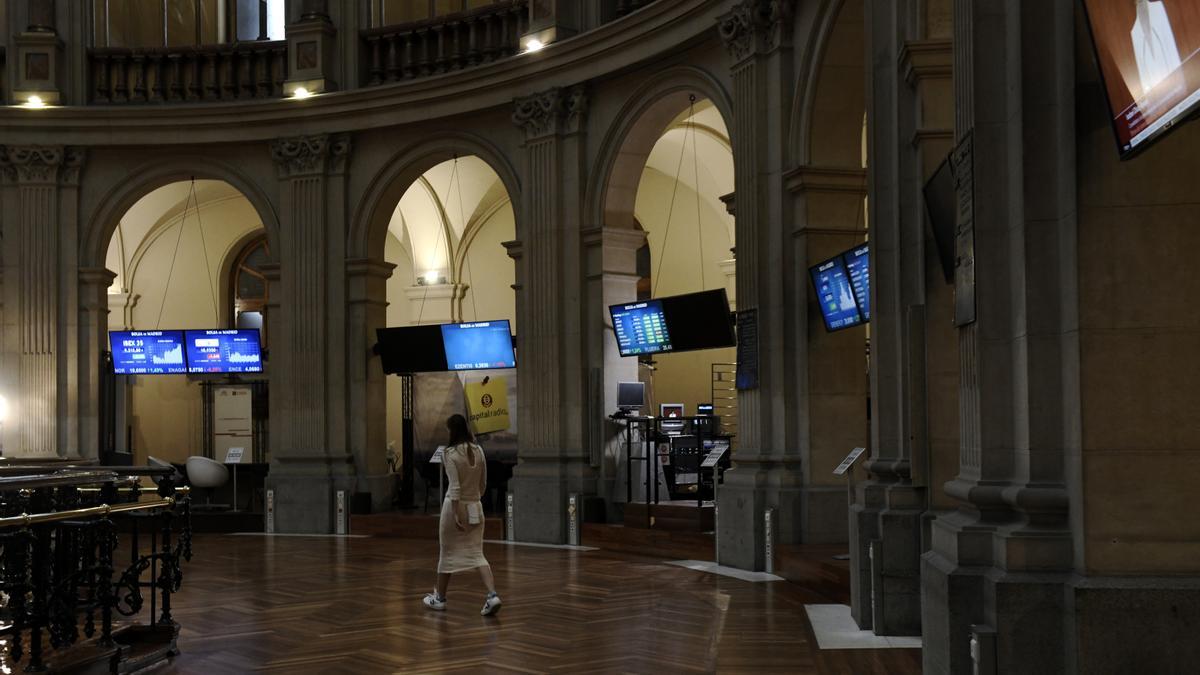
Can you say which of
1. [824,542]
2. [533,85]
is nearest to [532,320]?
[533,85]

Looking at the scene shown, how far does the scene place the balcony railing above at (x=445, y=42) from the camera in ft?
50.0

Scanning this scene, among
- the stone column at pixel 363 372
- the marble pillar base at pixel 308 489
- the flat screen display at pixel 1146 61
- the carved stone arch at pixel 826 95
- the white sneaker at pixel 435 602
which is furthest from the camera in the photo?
the stone column at pixel 363 372

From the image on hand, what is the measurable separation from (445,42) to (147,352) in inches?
226

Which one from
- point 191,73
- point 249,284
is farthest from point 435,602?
point 249,284

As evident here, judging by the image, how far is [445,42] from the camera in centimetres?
1588

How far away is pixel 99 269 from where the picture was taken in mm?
16547

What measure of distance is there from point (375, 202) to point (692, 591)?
8101mm

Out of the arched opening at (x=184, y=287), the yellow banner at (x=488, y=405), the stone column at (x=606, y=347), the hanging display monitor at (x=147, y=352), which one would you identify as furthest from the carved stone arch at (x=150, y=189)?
the stone column at (x=606, y=347)

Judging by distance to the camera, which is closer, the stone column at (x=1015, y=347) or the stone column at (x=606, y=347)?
the stone column at (x=1015, y=347)

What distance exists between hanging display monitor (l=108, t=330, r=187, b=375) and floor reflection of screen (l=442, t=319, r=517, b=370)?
3.76 meters

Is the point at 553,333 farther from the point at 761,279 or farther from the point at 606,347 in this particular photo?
the point at 761,279

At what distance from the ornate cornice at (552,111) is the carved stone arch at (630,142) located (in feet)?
1.67

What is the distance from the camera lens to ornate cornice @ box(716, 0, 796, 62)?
11156 millimetres

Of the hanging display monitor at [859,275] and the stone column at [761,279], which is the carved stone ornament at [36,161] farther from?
the hanging display monitor at [859,275]
